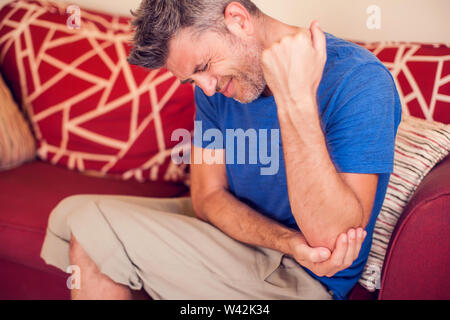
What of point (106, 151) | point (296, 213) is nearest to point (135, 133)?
point (106, 151)

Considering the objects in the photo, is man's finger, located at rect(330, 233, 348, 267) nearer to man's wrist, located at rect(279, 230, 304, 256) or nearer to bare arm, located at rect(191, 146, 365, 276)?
bare arm, located at rect(191, 146, 365, 276)

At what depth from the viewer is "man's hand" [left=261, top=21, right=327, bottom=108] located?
2.35 feet

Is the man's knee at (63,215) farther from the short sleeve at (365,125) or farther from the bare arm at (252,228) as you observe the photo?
the short sleeve at (365,125)

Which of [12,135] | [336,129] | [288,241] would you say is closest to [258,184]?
[288,241]

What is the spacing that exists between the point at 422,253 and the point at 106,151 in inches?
46.2

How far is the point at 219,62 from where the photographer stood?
0.96m

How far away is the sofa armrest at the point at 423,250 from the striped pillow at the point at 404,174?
136mm

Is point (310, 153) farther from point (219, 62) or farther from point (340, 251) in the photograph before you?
point (219, 62)

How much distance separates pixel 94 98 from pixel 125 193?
0.40m

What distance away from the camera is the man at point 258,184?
2.52 feet

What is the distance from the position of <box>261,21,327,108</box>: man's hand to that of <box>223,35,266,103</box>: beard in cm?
22

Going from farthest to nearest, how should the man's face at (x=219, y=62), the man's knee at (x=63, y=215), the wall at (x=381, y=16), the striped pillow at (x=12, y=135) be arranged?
the striped pillow at (x=12, y=135)
the wall at (x=381, y=16)
the man's knee at (x=63, y=215)
the man's face at (x=219, y=62)

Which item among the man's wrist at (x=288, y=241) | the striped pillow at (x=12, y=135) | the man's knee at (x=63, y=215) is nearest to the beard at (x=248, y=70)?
the man's wrist at (x=288, y=241)

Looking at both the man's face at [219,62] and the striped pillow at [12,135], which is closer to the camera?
the man's face at [219,62]
